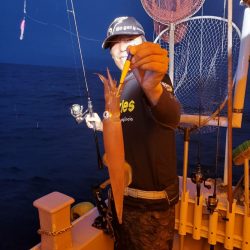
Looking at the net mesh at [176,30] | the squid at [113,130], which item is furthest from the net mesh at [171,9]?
the squid at [113,130]

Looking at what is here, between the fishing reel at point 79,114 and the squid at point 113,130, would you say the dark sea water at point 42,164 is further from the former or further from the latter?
the squid at point 113,130

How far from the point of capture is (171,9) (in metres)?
4.73

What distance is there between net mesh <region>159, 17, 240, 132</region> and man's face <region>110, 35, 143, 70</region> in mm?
2688

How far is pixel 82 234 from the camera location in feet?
12.0

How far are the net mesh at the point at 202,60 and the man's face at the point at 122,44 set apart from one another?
2688 millimetres

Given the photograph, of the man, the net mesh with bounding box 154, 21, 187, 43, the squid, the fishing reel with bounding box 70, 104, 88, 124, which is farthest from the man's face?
the net mesh with bounding box 154, 21, 187, 43

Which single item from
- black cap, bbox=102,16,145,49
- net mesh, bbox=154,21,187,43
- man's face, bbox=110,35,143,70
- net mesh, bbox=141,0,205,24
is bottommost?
man's face, bbox=110,35,143,70

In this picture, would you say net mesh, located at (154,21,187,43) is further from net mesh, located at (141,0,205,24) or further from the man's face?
the man's face

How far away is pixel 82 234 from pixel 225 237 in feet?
6.13

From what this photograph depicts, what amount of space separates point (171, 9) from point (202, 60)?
120 centimetres

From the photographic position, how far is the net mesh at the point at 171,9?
4648mm

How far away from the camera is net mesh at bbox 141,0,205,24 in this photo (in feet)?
15.3

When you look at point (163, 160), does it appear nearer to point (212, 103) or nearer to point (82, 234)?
point (82, 234)

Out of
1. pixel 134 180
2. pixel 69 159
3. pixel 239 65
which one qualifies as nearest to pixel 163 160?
pixel 134 180
